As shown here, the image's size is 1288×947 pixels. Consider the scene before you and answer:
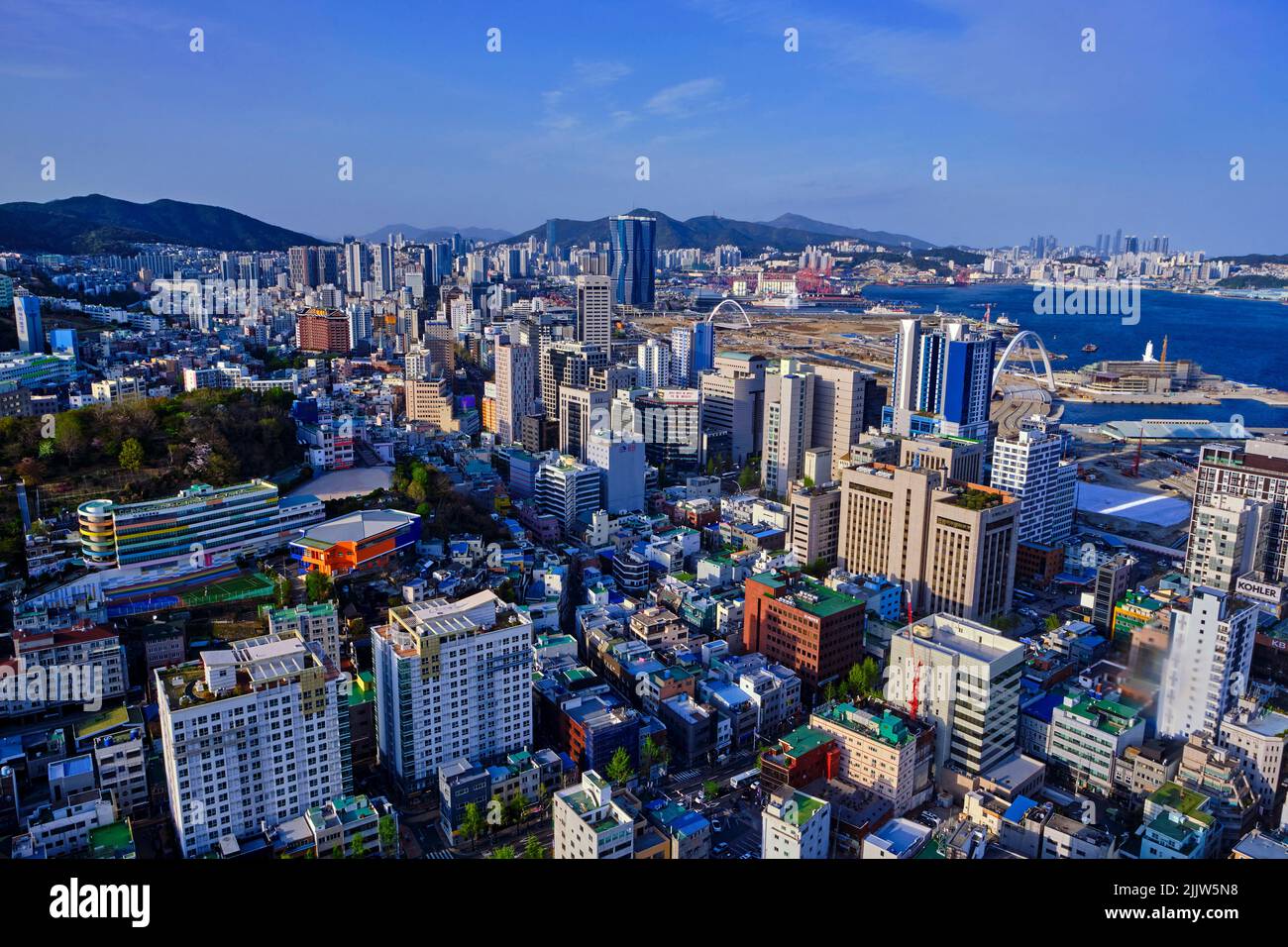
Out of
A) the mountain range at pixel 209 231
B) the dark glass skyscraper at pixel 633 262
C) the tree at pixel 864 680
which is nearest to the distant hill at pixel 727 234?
the mountain range at pixel 209 231

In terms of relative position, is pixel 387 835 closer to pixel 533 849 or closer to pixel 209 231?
pixel 533 849

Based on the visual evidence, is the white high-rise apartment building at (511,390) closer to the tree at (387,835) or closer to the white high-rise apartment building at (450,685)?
the white high-rise apartment building at (450,685)

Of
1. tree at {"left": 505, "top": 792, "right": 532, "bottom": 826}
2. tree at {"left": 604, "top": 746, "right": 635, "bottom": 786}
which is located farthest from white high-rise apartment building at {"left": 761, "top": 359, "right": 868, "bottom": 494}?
tree at {"left": 505, "top": 792, "right": 532, "bottom": 826}

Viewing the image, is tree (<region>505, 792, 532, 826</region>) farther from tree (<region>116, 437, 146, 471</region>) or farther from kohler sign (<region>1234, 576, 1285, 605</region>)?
kohler sign (<region>1234, 576, 1285, 605</region>)

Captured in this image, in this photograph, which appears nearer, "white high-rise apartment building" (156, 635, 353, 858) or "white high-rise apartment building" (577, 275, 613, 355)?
"white high-rise apartment building" (156, 635, 353, 858)

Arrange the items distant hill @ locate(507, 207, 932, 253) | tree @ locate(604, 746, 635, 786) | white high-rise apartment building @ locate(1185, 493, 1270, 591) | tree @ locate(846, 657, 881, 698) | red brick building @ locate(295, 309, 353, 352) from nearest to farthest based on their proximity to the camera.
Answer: tree @ locate(604, 746, 635, 786) < tree @ locate(846, 657, 881, 698) < white high-rise apartment building @ locate(1185, 493, 1270, 591) < red brick building @ locate(295, 309, 353, 352) < distant hill @ locate(507, 207, 932, 253)

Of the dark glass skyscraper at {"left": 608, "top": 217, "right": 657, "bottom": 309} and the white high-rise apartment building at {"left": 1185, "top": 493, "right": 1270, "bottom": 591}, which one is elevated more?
the dark glass skyscraper at {"left": 608, "top": 217, "right": 657, "bottom": 309}

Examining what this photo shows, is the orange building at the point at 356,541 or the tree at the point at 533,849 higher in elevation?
the orange building at the point at 356,541
